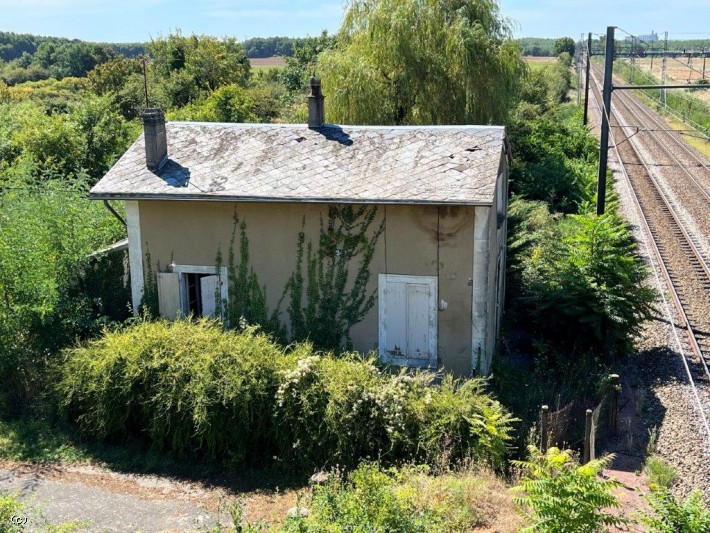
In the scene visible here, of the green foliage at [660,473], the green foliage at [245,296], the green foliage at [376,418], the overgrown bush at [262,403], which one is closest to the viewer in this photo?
the green foliage at [660,473]

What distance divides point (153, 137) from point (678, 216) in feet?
62.2

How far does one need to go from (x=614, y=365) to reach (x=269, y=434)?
742 cm

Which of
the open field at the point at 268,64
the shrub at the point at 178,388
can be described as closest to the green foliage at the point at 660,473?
the shrub at the point at 178,388

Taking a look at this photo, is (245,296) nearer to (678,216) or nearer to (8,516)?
(8,516)

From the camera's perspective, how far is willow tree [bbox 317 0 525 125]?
79.2 feet

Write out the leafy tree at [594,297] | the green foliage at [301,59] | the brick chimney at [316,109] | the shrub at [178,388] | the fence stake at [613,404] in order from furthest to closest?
the green foliage at [301,59], the brick chimney at [316,109], the leafy tree at [594,297], the fence stake at [613,404], the shrub at [178,388]

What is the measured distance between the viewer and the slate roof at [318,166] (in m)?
12.8

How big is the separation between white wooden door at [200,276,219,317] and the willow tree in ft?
38.9

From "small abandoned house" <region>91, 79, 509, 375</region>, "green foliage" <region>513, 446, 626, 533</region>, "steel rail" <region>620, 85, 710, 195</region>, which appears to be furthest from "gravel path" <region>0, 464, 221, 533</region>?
"steel rail" <region>620, 85, 710, 195</region>

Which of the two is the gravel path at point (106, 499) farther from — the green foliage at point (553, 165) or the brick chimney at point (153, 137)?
the green foliage at point (553, 165)

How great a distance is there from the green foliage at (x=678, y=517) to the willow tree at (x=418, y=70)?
1857 cm

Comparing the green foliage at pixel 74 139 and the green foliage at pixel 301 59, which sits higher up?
the green foliage at pixel 301 59

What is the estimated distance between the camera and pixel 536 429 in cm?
1149

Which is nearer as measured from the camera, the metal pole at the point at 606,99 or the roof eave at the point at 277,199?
the roof eave at the point at 277,199
